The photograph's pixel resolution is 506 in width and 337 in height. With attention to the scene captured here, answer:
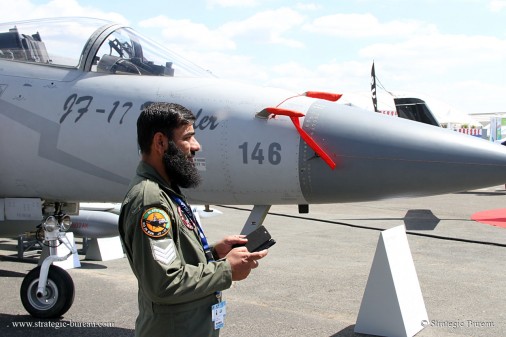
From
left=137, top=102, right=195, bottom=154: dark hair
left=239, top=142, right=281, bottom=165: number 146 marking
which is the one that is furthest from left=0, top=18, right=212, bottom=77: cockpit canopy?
left=137, top=102, right=195, bottom=154: dark hair

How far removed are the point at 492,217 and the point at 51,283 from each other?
12.1 meters

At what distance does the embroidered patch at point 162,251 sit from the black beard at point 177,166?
0.32m

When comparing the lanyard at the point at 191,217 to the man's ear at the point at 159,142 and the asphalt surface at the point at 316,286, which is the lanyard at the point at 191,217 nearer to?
the man's ear at the point at 159,142

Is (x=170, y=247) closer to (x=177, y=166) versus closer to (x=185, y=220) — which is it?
(x=185, y=220)

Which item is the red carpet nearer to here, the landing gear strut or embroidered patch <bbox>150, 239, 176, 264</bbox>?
the landing gear strut

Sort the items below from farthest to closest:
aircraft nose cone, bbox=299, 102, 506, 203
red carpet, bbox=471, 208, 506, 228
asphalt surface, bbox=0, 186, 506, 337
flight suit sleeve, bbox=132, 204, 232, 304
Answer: red carpet, bbox=471, 208, 506, 228 → asphalt surface, bbox=0, 186, 506, 337 → aircraft nose cone, bbox=299, 102, 506, 203 → flight suit sleeve, bbox=132, 204, 232, 304

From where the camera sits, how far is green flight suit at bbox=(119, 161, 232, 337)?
239cm

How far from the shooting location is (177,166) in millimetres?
2604

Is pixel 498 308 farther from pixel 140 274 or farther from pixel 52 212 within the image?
pixel 140 274

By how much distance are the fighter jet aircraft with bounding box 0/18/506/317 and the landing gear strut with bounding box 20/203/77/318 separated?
0.04 ft

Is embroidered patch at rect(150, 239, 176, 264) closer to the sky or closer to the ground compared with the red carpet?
closer to the sky

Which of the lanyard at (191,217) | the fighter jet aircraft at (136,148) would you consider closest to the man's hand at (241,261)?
the lanyard at (191,217)

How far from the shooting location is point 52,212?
583 centimetres

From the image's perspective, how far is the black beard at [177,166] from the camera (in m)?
2.60
